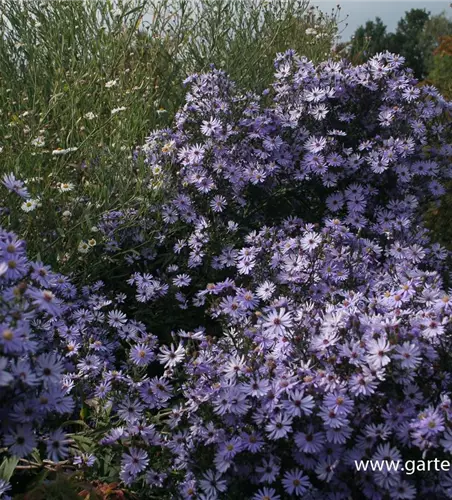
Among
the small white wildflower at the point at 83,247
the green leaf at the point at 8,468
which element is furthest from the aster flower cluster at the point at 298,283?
the green leaf at the point at 8,468

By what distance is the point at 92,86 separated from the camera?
4844 mm

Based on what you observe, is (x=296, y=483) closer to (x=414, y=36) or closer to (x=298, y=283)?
(x=298, y=283)

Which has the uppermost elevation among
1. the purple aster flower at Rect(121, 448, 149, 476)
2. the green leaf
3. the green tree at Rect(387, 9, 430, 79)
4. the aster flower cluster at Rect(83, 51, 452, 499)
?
the green tree at Rect(387, 9, 430, 79)

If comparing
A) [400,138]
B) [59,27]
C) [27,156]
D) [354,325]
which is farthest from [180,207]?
[59,27]

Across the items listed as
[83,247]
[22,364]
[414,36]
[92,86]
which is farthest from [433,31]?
[22,364]

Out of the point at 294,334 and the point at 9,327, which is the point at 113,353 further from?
the point at 9,327

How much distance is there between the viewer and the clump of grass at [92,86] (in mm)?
3494

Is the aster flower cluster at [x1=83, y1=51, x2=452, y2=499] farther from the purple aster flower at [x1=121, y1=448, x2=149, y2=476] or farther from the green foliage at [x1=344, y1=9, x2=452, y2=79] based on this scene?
the green foliage at [x1=344, y1=9, x2=452, y2=79]

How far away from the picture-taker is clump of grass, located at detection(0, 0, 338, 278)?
11.5 feet

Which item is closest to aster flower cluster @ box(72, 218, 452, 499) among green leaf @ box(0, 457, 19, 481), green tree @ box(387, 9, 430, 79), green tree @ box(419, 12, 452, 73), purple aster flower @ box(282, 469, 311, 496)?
purple aster flower @ box(282, 469, 311, 496)

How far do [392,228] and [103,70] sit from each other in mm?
2485

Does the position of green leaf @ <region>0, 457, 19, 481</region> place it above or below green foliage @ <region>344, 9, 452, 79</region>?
below

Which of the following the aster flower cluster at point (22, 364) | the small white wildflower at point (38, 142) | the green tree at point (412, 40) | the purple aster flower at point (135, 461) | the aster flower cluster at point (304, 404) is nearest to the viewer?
the aster flower cluster at point (22, 364)

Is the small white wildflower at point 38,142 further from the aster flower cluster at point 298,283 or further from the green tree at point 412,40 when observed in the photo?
the green tree at point 412,40
